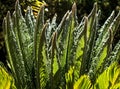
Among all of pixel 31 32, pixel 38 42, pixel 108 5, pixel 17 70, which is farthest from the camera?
pixel 108 5

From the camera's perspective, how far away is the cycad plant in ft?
6.93

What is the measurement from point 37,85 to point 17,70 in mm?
149

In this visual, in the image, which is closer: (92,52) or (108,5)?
(92,52)

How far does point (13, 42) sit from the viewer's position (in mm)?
2246

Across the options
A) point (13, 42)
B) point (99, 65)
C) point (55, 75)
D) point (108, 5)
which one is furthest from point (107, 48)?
point (108, 5)

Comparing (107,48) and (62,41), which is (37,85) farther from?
(107,48)

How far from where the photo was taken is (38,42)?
2.16 m

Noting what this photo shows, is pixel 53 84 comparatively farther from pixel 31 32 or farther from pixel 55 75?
pixel 31 32

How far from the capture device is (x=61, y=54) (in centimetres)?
227

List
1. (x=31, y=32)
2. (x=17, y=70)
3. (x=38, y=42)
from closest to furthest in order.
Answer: (x=38, y=42) → (x=17, y=70) → (x=31, y=32)

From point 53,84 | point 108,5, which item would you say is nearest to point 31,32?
point 53,84

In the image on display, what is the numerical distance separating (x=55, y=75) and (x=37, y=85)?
0.41 ft

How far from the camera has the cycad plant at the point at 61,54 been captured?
83.2 inches

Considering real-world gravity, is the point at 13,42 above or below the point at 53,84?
above
